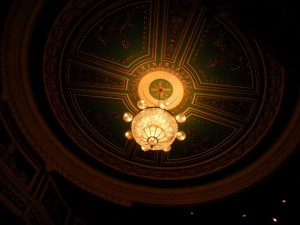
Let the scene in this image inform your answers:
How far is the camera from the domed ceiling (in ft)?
16.5

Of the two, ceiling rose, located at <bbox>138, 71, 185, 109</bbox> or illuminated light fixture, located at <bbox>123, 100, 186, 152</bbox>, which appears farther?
ceiling rose, located at <bbox>138, 71, 185, 109</bbox>

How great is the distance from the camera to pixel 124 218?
6.67 metres

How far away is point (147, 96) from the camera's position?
5.99 metres

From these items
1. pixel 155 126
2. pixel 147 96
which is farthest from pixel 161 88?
pixel 155 126

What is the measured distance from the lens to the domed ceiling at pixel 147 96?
199 inches

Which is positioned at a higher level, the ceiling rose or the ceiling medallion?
the ceiling rose

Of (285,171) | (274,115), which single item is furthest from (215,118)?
(285,171)

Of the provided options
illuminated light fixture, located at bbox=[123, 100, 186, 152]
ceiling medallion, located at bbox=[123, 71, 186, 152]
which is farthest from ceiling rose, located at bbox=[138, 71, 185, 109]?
illuminated light fixture, located at bbox=[123, 100, 186, 152]

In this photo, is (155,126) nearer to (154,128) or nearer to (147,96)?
(154,128)

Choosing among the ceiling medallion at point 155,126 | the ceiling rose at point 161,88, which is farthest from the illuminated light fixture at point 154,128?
the ceiling rose at point 161,88

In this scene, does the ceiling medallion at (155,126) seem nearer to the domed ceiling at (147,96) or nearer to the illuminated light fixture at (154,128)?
the illuminated light fixture at (154,128)

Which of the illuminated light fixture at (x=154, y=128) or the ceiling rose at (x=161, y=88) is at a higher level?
the ceiling rose at (x=161, y=88)

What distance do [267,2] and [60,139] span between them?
4537 millimetres

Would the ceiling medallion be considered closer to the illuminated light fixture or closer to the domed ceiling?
the illuminated light fixture
